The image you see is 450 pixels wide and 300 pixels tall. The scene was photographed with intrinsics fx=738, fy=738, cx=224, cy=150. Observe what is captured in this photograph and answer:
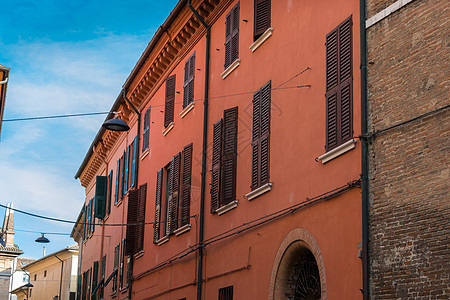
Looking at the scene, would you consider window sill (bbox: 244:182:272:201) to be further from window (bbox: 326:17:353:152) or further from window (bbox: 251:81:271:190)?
window (bbox: 326:17:353:152)

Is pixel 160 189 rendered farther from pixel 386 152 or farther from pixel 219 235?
pixel 386 152

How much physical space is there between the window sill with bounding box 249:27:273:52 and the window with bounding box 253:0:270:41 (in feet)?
0.50

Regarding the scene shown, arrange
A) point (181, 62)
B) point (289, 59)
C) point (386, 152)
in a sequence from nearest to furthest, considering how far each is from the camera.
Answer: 1. point (386, 152)
2. point (289, 59)
3. point (181, 62)

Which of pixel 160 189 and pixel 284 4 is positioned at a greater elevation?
pixel 284 4

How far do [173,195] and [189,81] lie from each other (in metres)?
3.00

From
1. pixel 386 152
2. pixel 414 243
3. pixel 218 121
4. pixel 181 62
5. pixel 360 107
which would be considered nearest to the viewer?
pixel 414 243

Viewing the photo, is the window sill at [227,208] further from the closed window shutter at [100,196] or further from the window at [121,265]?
the closed window shutter at [100,196]

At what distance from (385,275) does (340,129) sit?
97.8 inches

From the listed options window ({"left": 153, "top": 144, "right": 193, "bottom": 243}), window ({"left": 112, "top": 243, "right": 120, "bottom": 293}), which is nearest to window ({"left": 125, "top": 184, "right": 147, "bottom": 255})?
window ({"left": 153, "top": 144, "right": 193, "bottom": 243})

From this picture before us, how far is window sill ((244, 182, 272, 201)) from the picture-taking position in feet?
44.3

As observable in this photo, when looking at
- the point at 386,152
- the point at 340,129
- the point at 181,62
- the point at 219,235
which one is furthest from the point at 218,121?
the point at 386,152

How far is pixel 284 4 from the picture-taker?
14000mm

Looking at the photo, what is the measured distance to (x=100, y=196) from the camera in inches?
1162

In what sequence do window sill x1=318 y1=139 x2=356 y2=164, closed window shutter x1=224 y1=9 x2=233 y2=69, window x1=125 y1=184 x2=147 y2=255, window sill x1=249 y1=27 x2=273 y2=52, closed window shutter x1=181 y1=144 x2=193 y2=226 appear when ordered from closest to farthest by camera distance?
window sill x1=318 y1=139 x2=356 y2=164
window sill x1=249 y1=27 x2=273 y2=52
closed window shutter x1=224 y1=9 x2=233 y2=69
closed window shutter x1=181 y1=144 x2=193 y2=226
window x1=125 y1=184 x2=147 y2=255
